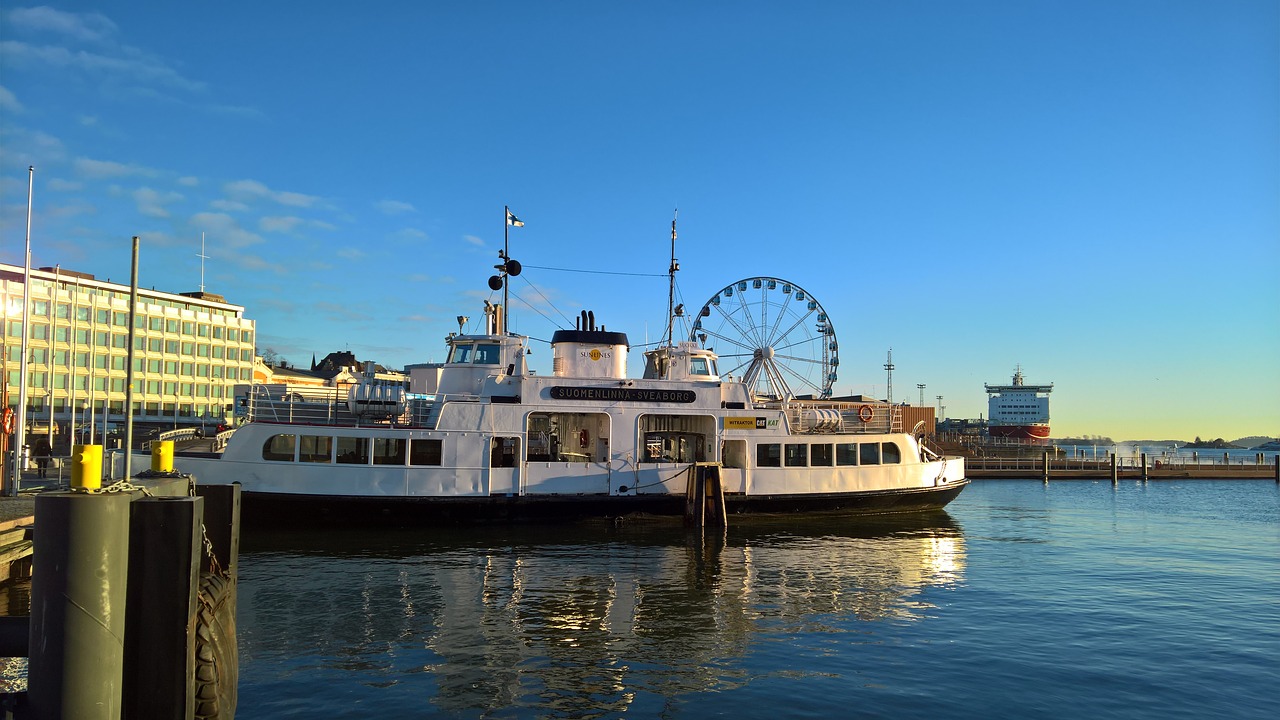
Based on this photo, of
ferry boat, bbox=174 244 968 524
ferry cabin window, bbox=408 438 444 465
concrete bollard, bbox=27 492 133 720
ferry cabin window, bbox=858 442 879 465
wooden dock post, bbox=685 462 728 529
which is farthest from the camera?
ferry cabin window, bbox=858 442 879 465

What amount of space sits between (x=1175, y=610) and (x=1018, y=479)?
43.4 meters

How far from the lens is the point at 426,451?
21.6 meters

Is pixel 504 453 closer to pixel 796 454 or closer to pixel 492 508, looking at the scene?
pixel 492 508

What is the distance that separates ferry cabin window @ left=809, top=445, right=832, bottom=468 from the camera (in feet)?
81.7

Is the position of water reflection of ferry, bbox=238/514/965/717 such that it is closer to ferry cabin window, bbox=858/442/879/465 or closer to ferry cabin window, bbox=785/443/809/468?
ferry cabin window, bbox=785/443/809/468

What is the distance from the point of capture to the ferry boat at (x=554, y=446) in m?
20.8

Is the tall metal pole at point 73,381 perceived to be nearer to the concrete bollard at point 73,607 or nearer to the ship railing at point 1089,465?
the concrete bollard at point 73,607

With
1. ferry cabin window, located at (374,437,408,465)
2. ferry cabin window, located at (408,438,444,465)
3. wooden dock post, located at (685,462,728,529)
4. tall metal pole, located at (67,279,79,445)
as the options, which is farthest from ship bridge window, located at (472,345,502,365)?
tall metal pole, located at (67,279,79,445)

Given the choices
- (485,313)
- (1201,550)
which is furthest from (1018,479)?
(485,313)

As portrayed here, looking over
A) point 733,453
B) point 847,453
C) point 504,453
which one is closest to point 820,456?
point 847,453

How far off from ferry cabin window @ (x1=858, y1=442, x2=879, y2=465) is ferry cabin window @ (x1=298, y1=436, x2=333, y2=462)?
15.8 m

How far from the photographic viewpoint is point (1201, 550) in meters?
21.8

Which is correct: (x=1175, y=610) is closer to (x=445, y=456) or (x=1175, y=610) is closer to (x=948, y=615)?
(x=948, y=615)

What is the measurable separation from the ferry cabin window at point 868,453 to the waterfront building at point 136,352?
1788 inches
